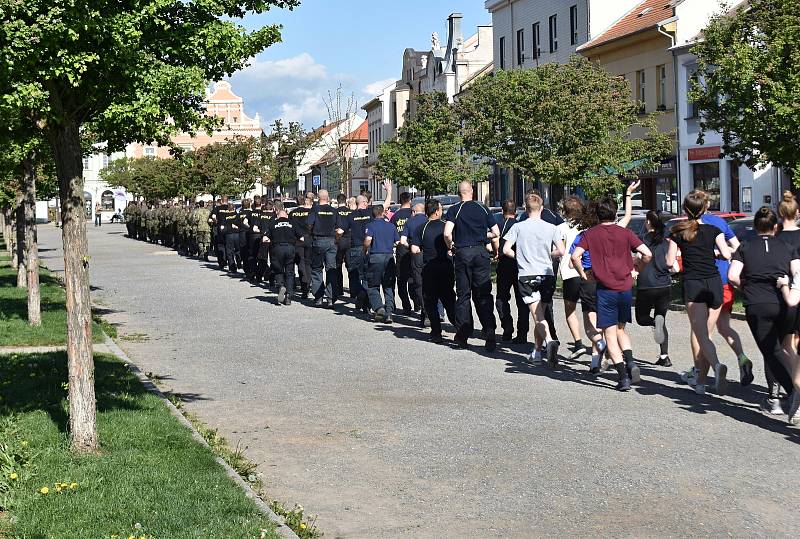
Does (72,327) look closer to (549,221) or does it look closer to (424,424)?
(424,424)

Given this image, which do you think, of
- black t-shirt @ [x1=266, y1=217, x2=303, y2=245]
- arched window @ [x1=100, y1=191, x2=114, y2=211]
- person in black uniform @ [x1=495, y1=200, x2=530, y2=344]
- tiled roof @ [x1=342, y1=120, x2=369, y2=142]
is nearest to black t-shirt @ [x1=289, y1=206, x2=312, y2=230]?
black t-shirt @ [x1=266, y1=217, x2=303, y2=245]

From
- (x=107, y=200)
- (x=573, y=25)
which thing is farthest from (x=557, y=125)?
(x=107, y=200)

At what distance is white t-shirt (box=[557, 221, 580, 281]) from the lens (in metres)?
13.4

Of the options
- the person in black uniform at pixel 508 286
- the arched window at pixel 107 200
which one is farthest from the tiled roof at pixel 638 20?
the arched window at pixel 107 200

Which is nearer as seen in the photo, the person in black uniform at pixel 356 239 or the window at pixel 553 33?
the person in black uniform at pixel 356 239

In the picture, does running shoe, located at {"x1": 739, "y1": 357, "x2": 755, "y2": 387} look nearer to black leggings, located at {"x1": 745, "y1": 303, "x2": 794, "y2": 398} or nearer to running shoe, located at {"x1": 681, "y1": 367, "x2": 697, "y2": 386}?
running shoe, located at {"x1": 681, "y1": 367, "x2": 697, "y2": 386}

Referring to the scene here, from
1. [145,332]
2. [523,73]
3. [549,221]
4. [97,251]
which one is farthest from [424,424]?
[97,251]

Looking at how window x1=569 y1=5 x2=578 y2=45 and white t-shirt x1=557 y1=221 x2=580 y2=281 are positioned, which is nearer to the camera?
white t-shirt x1=557 y1=221 x2=580 y2=281

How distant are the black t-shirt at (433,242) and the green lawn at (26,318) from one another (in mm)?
4238

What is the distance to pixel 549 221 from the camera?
46.5ft

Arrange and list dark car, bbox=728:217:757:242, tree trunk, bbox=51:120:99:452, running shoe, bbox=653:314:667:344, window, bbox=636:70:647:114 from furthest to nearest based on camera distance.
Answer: window, bbox=636:70:647:114 → dark car, bbox=728:217:757:242 → running shoe, bbox=653:314:667:344 → tree trunk, bbox=51:120:99:452

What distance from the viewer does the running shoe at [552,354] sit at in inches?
504

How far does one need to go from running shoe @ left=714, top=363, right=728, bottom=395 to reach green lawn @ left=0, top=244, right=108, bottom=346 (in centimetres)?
770

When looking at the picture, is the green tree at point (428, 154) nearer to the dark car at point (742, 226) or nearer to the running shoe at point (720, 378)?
the dark car at point (742, 226)
